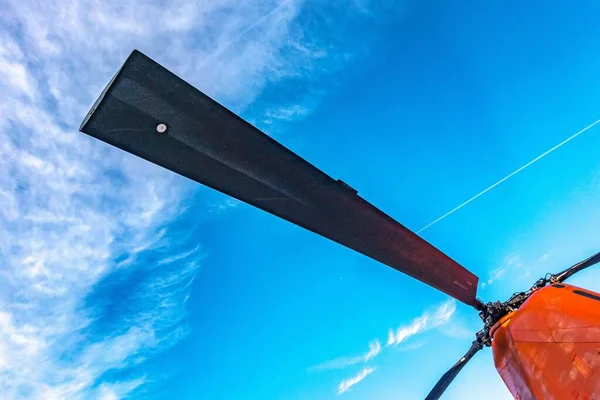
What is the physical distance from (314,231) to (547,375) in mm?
3541

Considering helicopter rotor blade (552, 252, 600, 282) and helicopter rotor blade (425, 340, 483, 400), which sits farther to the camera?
helicopter rotor blade (425, 340, 483, 400)

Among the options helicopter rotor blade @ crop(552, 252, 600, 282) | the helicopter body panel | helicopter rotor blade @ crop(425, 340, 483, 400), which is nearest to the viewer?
the helicopter body panel

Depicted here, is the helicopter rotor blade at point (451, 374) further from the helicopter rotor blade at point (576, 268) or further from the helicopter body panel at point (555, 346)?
the helicopter rotor blade at point (576, 268)

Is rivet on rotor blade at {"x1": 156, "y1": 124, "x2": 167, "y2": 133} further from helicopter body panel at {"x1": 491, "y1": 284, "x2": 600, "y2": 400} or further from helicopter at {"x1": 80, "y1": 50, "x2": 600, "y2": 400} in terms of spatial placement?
helicopter body panel at {"x1": 491, "y1": 284, "x2": 600, "y2": 400}

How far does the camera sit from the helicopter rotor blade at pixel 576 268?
6402 mm

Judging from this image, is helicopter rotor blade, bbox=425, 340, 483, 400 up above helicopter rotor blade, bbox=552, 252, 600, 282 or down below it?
below

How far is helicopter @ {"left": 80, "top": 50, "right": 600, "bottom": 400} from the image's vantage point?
3.38 meters

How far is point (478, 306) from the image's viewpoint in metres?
7.38

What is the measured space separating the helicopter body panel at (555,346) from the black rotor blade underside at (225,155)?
1.94m

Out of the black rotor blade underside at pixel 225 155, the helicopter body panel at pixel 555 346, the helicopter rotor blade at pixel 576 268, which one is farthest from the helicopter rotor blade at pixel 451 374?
the black rotor blade underside at pixel 225 155

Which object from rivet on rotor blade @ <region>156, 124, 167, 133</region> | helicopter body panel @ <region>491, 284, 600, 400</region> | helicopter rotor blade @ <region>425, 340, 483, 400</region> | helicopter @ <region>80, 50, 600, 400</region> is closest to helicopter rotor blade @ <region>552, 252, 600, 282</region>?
helicopter @ <region>80, 50, 600, 400</region>

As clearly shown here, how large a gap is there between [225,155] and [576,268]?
21.0ft

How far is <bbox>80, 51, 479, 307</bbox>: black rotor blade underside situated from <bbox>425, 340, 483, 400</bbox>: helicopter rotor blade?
3.03 meters

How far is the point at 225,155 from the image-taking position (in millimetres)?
3979
